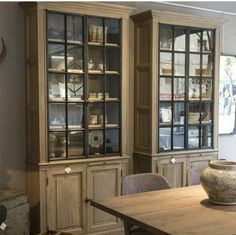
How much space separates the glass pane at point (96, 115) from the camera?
3.80m

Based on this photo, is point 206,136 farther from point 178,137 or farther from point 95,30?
point 95,30

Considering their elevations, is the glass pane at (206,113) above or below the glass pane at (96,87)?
below

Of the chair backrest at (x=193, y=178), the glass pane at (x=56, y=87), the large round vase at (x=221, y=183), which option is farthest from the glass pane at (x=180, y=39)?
the large round vase at (x=221, y=183)

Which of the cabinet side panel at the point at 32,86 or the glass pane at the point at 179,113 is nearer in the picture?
the cabinet side panel at the point at 32,86

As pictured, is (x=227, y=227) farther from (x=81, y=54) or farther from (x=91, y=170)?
(x=81, y=54)

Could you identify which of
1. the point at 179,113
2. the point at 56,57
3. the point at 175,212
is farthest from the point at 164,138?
the point at 175,212

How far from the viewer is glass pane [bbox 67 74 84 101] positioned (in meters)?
3.66

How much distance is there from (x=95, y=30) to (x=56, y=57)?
489 mm

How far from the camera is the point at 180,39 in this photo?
13.7ft

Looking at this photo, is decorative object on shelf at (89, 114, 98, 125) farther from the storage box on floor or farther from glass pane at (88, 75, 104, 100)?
the storage box on floor

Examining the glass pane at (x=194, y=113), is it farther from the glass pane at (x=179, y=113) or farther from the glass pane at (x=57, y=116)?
the glass pane at (x=57, y=116)

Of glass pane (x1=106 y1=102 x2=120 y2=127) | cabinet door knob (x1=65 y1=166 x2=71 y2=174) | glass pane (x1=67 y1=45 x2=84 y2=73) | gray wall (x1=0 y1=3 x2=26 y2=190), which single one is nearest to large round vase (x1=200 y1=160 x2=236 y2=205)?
cabinet door knob (x1=65 y1=166 x2=71 y2=174)

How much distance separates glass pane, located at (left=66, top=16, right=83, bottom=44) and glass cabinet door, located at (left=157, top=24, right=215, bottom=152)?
0.86 metres

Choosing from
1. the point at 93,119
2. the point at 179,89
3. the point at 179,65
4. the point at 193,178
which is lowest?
the point at 193,178
